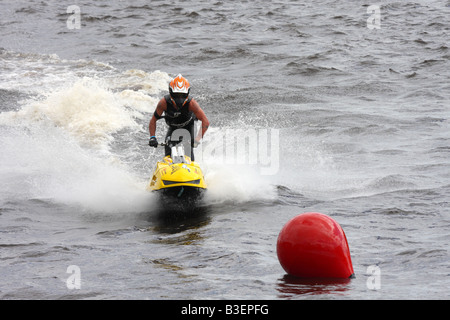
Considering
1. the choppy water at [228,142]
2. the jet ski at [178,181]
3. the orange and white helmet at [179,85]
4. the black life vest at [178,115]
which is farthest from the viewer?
the black life vest at [178,115]

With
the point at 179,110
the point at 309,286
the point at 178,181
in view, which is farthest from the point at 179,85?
the point at 309,286

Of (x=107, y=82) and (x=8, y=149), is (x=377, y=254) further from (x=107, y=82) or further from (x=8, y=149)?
(x=107, y=82)

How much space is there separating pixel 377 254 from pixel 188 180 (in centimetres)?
330

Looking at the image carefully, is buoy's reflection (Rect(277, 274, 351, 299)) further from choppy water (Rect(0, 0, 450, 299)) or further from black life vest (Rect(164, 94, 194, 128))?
black life vest (Rect(164, 94, 194, 128))

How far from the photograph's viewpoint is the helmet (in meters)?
10.5

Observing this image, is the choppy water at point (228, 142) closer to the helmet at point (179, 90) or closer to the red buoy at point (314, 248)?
the red buoy at point (314, 248)

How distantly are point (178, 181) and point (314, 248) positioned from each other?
3.91 m

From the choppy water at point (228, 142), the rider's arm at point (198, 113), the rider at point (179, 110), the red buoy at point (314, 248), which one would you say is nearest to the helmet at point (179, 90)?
the rider at point (179, 110)

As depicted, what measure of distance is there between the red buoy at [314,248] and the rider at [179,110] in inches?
175

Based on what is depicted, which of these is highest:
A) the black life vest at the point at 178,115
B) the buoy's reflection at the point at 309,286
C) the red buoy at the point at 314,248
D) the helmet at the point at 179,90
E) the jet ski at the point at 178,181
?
the helmet at the point at 179,90

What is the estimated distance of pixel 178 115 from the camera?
35.7ft

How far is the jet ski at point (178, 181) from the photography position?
9984 mm

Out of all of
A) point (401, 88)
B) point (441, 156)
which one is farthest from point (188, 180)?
point (401, 88)

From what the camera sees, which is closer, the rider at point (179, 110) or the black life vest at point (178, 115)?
the rider at point (179, 110)
